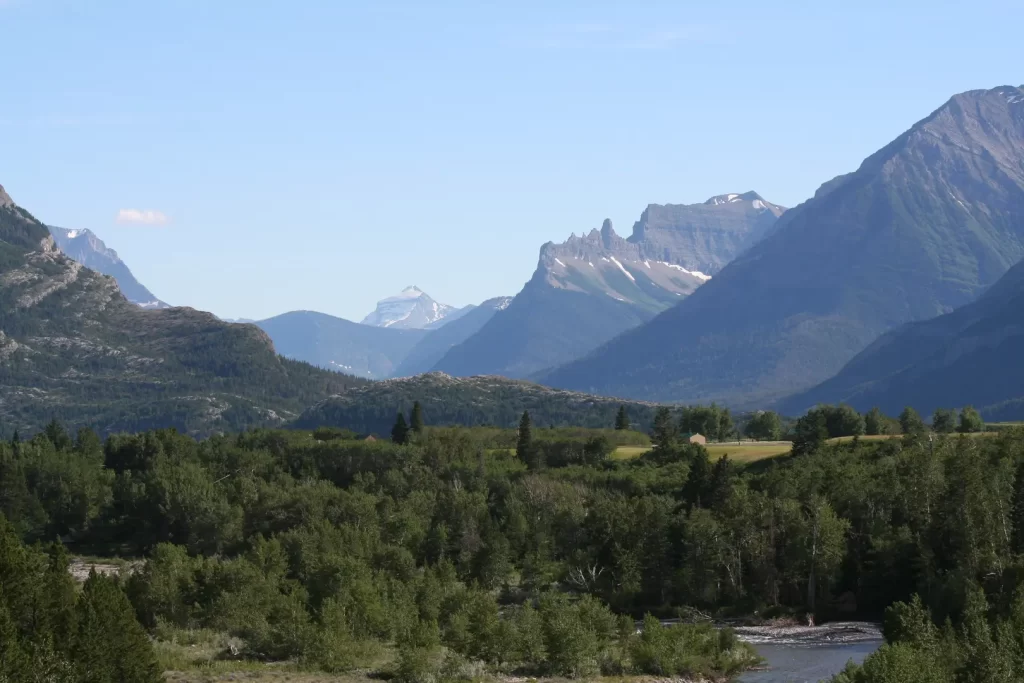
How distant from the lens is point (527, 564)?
5994 inches

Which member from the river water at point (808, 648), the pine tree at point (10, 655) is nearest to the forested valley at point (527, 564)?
the pine tree at point (10, 655)

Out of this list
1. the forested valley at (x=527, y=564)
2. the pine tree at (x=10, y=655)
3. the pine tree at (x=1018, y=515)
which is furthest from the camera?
the pine tree at (x=1018, y=515)

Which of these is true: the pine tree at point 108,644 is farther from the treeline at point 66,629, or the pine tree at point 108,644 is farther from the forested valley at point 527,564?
the forested valley at point 527,564

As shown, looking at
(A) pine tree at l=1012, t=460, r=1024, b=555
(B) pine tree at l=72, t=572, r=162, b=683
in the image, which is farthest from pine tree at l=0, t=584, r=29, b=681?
(A) pine tree at l=1012, t=460, r=1024, b=555

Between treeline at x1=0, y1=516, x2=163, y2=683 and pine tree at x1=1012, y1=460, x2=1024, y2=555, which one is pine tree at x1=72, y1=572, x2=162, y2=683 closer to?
treeline at x1=0, y1=516, x2=163, y2=683

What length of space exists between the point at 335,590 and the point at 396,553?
743 inches

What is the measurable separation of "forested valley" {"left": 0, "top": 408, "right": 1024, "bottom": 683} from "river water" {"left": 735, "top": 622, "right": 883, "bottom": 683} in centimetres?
381

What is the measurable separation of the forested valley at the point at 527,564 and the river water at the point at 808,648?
12.5 ft

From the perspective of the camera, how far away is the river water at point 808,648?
112m

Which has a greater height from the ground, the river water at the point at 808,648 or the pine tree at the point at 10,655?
the pine tree at the point at 10,655

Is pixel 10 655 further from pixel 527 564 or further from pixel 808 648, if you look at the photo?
pixel 527 564

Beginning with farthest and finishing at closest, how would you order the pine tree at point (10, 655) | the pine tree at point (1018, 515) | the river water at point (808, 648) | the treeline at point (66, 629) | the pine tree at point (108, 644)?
1. the pine tree at point (1018, 515)
2. the river water at point (808, 648)
3. the pine tree at point (108, 644)
4. the treeline at point (66, 629)
5. the pine tree at point (10, 655)

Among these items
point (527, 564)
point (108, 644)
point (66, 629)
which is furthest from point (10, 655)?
point (527, 564)

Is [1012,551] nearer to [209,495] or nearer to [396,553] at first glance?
[396,553]
